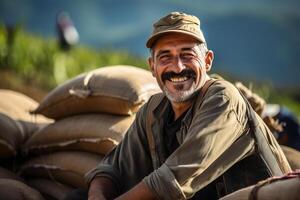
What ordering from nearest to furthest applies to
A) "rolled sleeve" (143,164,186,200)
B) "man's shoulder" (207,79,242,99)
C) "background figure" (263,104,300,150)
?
"rolled sleeve" (143,164,186,200), "man's shoulder" (207,79,242,99), "background figure" (263,104,300,150)

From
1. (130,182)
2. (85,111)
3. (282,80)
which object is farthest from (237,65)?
(130,182)

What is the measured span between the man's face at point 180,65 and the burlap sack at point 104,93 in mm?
1019

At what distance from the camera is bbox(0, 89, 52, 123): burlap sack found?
5246mm

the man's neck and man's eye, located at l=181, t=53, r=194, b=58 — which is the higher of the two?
man's eye, located at l=181, t=53, r=194, b=58

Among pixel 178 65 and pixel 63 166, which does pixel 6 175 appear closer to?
pixel 63 166

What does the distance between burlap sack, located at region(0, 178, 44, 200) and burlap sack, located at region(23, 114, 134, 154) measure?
0.61 meters

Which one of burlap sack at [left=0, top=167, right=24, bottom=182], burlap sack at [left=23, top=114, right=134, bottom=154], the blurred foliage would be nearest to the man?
burlap sack at [left=23, top=114, right=134, bottom=154]

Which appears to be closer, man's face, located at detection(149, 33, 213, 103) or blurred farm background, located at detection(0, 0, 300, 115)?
man's face, located at detection(149, 33, 213, 103)

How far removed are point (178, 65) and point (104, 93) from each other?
123cm

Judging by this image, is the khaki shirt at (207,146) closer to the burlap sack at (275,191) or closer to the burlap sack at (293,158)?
the burlap sack at (275,191)

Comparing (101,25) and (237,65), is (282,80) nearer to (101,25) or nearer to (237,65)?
(237,65)

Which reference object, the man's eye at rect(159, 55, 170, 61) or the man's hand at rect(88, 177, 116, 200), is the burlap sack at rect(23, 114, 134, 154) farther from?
the man's eye at rect(159, 55, 170, 61)

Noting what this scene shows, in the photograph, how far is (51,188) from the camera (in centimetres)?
461

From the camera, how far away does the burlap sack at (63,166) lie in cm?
447
